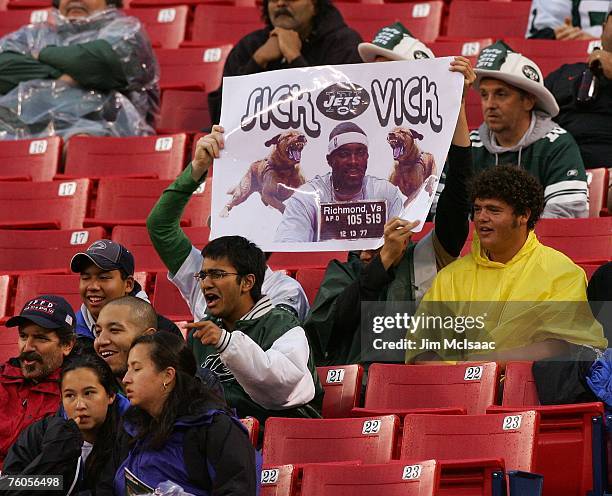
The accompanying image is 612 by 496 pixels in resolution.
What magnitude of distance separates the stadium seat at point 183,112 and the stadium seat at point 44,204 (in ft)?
3.52

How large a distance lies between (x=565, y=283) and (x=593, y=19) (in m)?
3.45

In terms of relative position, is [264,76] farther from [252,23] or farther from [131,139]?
[252,23]

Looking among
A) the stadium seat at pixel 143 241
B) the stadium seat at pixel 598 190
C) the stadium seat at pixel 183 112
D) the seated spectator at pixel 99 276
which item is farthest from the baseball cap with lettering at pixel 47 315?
the stadium seat at pixel 183 112

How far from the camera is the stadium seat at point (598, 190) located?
6859 mm

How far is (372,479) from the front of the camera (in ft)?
15.4

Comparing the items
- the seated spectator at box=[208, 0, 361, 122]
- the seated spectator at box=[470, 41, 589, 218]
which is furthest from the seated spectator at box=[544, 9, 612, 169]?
the seated spectator at box=[208, 0, 361, 122]

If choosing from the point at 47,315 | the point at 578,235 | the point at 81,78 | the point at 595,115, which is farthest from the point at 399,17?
the point at 47,315

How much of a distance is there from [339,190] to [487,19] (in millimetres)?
3556

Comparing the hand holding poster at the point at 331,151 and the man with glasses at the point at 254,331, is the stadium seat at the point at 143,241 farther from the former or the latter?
the man with glasses at the point at 254,331

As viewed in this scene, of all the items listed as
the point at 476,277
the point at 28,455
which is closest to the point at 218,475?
the point at 28,455

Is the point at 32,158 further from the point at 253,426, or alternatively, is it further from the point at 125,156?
the point at 253,426

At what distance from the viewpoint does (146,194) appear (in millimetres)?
7586

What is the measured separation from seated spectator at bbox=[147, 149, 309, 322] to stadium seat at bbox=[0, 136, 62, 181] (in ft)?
6.80

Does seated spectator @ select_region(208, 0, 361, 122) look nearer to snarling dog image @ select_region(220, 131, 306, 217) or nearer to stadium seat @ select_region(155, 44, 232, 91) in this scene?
stadium seat @ select_region(155, 44, 232, 91)
